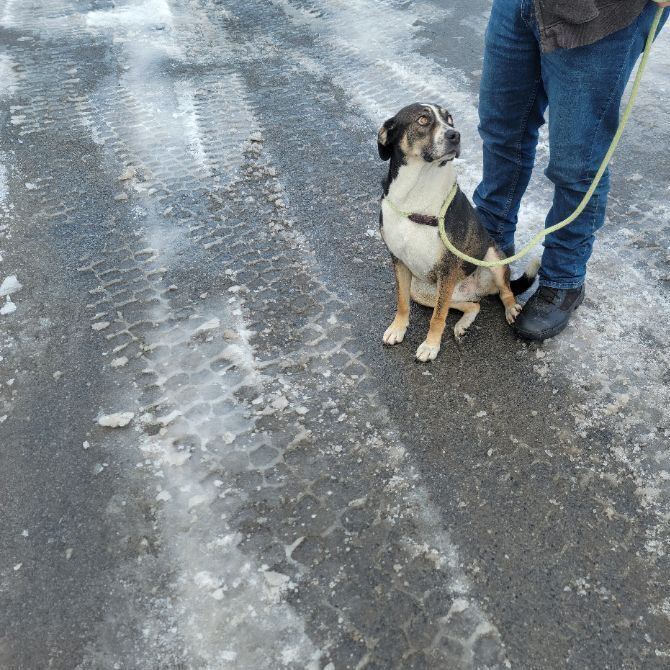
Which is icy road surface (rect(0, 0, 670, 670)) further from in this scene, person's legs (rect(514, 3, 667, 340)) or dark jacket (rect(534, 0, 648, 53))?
dark jacket (rect(534, 0, 648, 53))

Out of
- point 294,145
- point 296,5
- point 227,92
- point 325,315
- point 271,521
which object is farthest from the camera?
point 296,5

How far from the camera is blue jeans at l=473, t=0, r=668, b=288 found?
2590 millimetres

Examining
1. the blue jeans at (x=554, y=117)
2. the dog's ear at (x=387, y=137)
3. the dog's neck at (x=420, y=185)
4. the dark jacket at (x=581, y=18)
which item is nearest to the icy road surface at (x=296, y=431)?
the blue jeans at (x=554, y=117)

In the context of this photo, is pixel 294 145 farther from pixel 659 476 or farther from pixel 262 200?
pixel 659 476

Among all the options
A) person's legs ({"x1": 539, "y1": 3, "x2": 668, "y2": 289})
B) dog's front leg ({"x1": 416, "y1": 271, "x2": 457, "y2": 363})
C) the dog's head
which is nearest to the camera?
person's legs ({"x1": 539, "y1": 3, "x2": 668, "y2": 289})

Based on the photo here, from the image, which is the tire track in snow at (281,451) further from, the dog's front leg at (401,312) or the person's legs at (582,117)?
the person's legs at (582,117)

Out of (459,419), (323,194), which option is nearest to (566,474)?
(459,419)

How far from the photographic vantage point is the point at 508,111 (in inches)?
124

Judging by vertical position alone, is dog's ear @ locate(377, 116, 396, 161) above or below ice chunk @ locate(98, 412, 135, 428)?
above

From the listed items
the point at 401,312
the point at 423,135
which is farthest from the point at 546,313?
the point at 423,135

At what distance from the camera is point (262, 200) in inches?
176

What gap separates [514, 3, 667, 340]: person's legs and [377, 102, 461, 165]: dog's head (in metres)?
0.49

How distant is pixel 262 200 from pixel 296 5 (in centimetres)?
479

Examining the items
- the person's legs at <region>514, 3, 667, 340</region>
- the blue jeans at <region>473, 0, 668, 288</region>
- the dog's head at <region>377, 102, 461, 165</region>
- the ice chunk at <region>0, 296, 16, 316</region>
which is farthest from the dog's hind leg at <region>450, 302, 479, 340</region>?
the ice chunk at <region>0, 296, 16, 316</region>
